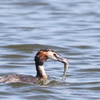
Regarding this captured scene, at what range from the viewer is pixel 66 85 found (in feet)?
37.8

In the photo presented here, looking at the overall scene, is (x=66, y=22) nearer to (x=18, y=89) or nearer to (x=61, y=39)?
(x=61, y=39)

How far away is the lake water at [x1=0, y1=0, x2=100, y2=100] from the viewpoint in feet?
35.9

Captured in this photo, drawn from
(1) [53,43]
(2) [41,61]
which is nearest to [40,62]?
(2) [41,61]

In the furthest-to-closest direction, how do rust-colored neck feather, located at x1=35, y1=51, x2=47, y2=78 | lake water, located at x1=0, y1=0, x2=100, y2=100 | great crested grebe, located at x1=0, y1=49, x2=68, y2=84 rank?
1. rust-colored neck feather, located at x1=35, y1=51, x2=47, y2=78
2. great crested grebe, located at x1=0, y1=49, x2=68, y2=84
3. lake water, located at x1=0, y1=0, x2=100, y2=100

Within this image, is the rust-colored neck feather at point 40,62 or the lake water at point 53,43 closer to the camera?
the lake water at point 53,43

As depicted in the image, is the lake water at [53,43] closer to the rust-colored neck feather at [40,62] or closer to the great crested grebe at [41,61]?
the great crested grebe at [41,61]

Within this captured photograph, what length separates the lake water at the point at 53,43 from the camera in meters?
10.9

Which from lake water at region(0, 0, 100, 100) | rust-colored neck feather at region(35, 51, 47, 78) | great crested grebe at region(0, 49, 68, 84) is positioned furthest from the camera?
rust-colored neck feather at region(35, 51, 47, 78)

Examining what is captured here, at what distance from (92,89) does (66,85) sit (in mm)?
611

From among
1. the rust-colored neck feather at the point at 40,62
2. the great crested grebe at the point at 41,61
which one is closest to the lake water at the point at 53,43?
the great crested grebe at the point at 41,61

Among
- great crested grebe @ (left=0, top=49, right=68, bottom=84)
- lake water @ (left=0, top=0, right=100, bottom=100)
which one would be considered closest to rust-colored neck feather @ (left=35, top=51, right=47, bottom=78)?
great crested grebe @ (left=0, top=49, right=68, bottom=84)

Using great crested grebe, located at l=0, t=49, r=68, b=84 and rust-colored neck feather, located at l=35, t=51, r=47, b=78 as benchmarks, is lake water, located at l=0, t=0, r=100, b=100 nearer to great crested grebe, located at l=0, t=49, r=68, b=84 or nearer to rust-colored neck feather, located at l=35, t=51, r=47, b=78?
great crested grebe, located at l=0, t=49, r=68, b=84

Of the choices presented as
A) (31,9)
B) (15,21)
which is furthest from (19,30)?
(31,9)

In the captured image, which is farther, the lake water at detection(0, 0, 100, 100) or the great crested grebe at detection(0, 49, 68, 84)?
the great crested grebe at detection(0, 49, 68, 84)
